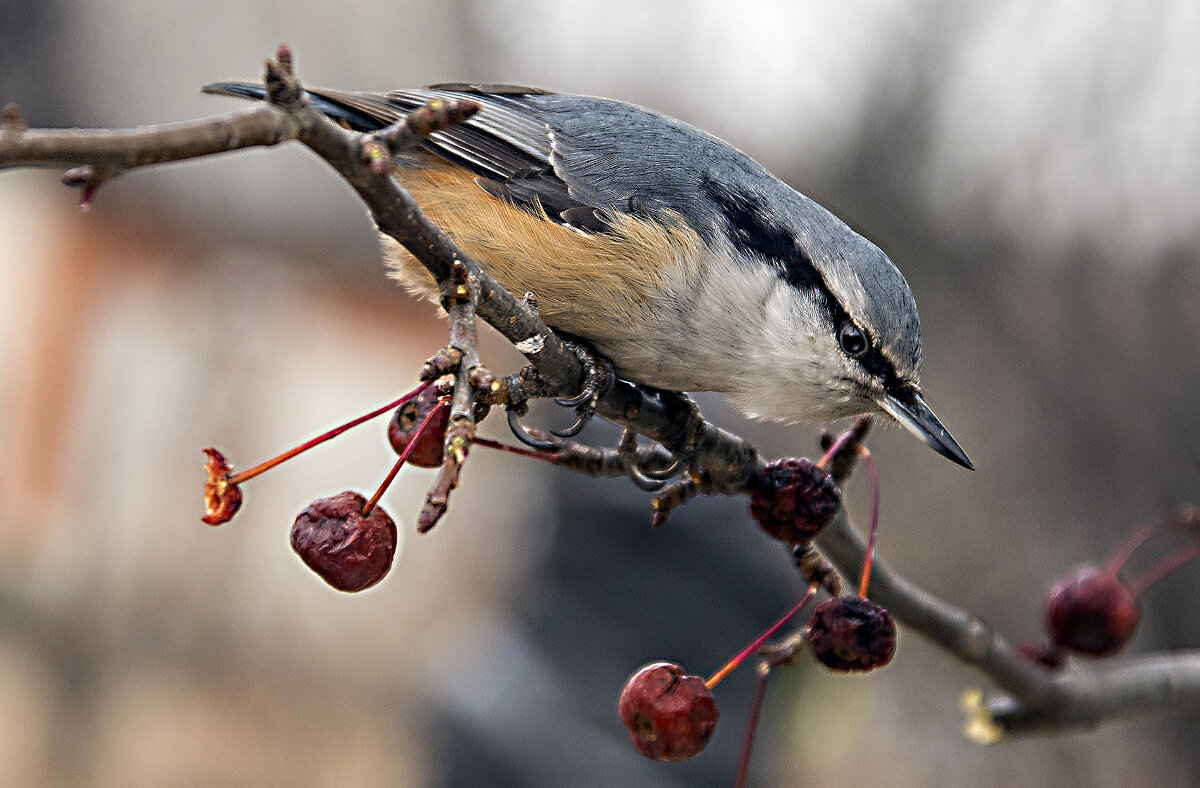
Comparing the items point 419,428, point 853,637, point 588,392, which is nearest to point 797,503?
point 853,637

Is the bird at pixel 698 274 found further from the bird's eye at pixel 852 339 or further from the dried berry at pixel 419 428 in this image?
the dried berry at pixel 419 428

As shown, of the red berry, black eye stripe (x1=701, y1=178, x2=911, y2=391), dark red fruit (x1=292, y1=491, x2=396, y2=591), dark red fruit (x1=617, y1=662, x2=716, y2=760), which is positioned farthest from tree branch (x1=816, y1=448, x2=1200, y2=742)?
dark red fruit (x1=292, y1=491, x2=396, y2=591)

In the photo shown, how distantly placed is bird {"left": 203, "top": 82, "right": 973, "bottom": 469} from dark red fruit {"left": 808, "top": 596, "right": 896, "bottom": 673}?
14.4 inches

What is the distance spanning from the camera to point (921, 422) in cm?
161

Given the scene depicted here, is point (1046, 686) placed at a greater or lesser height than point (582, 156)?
lesser

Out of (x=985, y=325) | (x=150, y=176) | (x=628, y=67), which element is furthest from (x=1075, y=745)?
(x=150, y=176)

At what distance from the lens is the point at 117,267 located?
7316 millimetres

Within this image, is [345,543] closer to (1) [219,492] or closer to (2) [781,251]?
(1) [219,492]

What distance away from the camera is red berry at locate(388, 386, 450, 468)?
3.92 ft

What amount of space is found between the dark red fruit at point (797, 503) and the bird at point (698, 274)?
0.74 ft

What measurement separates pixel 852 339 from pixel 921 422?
181 mm

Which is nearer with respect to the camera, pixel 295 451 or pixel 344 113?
pixel 295 451

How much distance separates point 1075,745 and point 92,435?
5.69 metres

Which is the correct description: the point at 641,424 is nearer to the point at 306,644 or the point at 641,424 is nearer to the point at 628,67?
the point at 628,67
